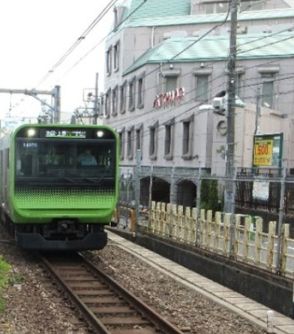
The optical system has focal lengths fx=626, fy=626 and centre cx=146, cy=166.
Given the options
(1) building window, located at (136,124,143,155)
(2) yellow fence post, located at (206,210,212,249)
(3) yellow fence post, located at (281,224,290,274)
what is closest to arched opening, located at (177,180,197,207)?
(2) yellow fence post, located at (206,210,212,249)

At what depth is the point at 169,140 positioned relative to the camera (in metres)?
40.6

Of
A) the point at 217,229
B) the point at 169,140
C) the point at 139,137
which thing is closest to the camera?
the point at 217,229

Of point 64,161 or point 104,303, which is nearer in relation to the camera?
point 104,303

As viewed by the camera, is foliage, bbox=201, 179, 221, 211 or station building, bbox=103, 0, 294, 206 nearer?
foliage, bbox=201, 179, 221, 211

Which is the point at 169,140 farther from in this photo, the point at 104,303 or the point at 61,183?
the point at 104,303

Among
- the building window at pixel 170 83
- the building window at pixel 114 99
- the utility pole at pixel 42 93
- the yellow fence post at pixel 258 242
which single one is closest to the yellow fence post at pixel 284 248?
the yellow fence post at pixel 258 242

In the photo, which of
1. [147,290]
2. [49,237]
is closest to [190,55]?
[49,237]

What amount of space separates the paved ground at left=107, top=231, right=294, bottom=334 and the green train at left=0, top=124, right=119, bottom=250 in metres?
1.81

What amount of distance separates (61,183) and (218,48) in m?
29.0

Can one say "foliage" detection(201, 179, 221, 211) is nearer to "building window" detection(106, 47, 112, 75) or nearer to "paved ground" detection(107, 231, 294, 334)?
"paved ground" detection(107, 231, 294, 334)

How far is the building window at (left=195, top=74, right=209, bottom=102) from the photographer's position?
3972 centimetres

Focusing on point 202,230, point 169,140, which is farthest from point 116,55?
point 202,230

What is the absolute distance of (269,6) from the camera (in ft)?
173

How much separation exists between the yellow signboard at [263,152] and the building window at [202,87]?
13.4 metres
